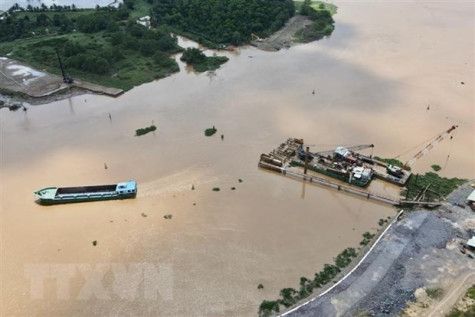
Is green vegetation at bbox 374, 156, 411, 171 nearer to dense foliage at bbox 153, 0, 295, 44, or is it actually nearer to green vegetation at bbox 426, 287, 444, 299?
green vegetation at bbox 426, 287, 444, 299

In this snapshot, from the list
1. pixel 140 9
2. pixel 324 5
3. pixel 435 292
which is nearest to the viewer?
pixel 435 292

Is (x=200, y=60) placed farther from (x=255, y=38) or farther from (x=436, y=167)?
(x=436, y=167)

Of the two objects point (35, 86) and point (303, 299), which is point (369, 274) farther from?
point (35, 86)

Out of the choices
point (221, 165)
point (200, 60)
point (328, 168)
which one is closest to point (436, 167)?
point (328, 168)

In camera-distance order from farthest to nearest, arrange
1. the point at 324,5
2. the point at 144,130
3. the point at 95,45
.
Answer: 1. the point at 324,5
2. the point at 95,45
3. the point at 144,130

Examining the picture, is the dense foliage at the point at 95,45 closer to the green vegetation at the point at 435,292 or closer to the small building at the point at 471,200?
the small building at the point at 471,200

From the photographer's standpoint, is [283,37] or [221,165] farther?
[283,37]

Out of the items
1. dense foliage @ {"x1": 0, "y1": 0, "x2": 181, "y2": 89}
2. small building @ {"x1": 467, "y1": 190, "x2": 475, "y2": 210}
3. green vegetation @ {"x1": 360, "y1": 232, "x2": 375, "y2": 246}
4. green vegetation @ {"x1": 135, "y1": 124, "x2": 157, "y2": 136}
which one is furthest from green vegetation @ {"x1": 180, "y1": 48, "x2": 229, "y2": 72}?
small building @ {"x1": 467, "y1": 190, "x2": 475, "y2": 210}
